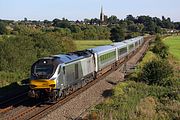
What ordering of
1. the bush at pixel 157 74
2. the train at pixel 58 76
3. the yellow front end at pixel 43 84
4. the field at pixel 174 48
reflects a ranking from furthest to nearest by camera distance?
1. the field at pixel 174 48
2. the bush at pixel 157 74
3. the train at pixel 58 76
4. the yellow front end at pixel 43 84

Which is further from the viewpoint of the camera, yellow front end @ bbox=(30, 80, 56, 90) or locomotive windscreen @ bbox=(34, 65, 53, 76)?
locomotive windscreen @ bbox=(34, 65, 53, 76)

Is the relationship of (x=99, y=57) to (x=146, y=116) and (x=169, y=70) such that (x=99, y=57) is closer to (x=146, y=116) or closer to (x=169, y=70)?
(x=169, y=70)

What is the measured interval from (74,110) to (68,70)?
11.0ft

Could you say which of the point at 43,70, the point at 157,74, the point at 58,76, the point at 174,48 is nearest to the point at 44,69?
the point at 43,70

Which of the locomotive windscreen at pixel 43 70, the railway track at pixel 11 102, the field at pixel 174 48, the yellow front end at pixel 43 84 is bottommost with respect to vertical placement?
the field at pixel 174 48

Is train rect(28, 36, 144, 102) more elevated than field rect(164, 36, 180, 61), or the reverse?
train rect(28, 36, 144, 102)

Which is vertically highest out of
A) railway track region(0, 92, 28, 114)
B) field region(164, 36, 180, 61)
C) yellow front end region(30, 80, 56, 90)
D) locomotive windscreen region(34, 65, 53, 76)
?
locomotive windscreen region(34, 65, 53, 76)

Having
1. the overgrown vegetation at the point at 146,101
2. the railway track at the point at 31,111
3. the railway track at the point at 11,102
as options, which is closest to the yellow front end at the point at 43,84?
the railway track at the point at 31,111

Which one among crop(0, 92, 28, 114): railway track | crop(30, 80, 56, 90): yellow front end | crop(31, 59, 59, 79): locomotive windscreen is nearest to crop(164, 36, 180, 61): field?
crop(0, 92, 28, 114): railway track

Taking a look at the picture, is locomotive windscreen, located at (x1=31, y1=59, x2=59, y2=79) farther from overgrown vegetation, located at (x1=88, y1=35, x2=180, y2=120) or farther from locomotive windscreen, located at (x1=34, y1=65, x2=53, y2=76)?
overgrown vegetation, located at (x1=88, y1=35, x2=180, y2=120)

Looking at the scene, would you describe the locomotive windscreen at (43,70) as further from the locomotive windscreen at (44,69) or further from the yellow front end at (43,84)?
the yellow front end at (43,84)

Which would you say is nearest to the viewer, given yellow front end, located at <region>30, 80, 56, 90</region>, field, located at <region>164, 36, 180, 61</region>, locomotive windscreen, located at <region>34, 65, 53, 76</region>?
yellow front end, located at <region>30, 80, 56, 90</region>

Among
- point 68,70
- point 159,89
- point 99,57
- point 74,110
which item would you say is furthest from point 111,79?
point 74,110

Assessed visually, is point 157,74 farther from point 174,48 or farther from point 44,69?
point 174,48
